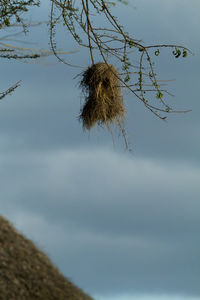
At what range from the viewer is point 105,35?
5.86 metres

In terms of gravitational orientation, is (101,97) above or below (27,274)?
above

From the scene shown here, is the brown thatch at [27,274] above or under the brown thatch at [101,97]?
under

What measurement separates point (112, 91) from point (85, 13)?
1.20 meters

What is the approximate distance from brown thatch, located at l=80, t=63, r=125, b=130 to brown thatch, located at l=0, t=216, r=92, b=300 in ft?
9.02

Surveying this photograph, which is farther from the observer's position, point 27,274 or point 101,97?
point 27,274

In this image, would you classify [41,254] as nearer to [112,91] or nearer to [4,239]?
[4,239]

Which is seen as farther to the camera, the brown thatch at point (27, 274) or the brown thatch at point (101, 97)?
the brown thatch at point (27, 274)

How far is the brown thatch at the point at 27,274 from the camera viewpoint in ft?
23.7

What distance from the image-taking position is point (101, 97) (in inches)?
259

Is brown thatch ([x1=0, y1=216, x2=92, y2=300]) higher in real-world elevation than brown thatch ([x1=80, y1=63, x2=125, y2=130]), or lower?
lower

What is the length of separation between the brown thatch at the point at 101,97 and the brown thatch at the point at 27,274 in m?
2.75

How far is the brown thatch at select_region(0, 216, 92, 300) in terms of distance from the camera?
7.22 metres

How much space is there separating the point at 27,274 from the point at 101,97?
3.31 meters

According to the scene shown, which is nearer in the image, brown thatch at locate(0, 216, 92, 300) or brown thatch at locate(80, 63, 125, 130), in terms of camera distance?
brown thatch at locate(80, 63, 125, 130)
